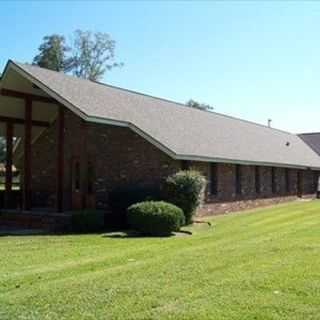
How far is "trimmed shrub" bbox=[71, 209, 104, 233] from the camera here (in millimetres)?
17234

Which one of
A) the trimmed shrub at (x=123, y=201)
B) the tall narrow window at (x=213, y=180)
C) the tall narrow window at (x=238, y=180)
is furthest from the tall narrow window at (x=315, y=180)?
the trimmed shrub at (x=123, y=201)

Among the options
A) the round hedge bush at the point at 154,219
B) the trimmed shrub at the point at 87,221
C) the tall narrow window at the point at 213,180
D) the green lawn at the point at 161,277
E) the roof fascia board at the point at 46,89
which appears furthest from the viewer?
the tall narrow window at the point at 213,180

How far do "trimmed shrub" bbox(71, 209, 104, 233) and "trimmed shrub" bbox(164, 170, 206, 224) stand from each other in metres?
2.68

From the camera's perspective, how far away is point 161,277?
29.2 ft

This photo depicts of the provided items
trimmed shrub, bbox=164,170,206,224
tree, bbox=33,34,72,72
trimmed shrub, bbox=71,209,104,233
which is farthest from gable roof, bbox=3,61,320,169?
tree, bbox=33,34,72,72

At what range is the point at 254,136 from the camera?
33781 millimetres

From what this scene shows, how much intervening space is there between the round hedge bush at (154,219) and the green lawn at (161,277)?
824 millimetres

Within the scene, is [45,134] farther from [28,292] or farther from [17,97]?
[28,292]

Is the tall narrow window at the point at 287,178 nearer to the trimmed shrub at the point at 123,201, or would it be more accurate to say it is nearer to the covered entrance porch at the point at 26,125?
the covered entrance porch at the point at 26,125

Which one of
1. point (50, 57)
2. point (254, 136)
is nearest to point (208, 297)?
point (254, 136)

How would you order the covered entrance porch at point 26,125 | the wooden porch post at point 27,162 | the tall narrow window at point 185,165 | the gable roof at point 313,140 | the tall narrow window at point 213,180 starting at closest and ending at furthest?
the covered entrance porch at point 26,125 → the wooden porch post at point 27,162 → the tall narrow window at point 185,165 → the tall narrow window at point 213,180 → the gable roof at point 313,140

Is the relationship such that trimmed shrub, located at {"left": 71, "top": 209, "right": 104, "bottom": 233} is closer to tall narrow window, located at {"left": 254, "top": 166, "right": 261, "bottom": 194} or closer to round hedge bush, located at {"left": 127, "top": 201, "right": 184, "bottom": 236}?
round hedge bush, located at {"left": 127, "top": 201, "right": 184, "bottom": 236}

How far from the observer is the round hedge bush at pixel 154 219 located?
52.5 ft

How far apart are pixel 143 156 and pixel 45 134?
5.89 m
